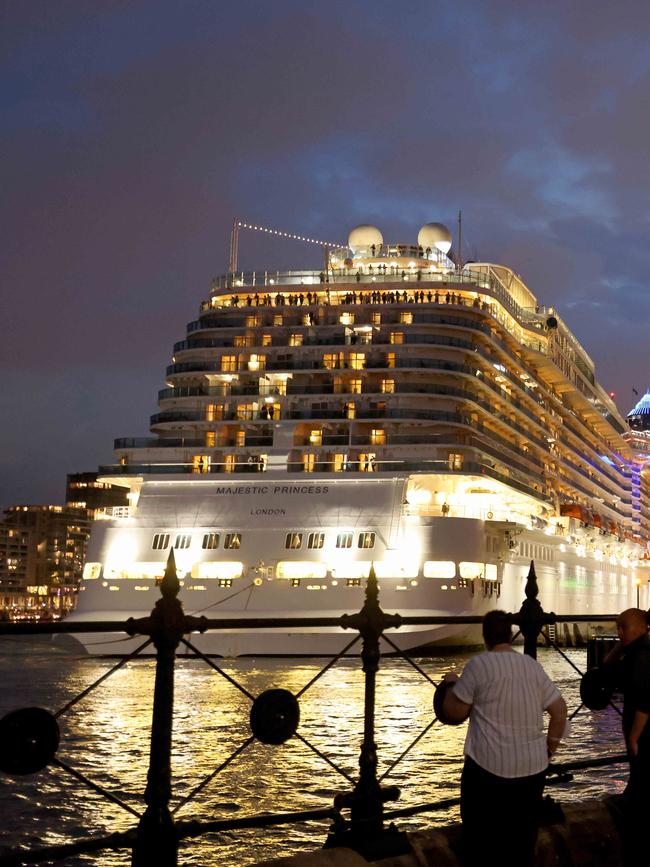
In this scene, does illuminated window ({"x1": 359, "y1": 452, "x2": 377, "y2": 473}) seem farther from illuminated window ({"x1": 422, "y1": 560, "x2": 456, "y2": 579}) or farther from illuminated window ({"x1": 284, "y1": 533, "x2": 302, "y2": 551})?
illuminated window ({"x1": 422, "y1": 560, "x2": 456, "y2": 579})

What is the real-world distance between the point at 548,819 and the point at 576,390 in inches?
3008

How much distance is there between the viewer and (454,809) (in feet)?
43.5

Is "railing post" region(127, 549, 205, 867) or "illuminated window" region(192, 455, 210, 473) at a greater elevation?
"illuminated window" region(192, 455, 210, 473)

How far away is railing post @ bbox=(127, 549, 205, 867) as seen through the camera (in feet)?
20.5

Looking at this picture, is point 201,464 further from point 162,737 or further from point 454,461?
point 162,737

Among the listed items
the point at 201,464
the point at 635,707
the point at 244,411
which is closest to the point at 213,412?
the point at 244,411

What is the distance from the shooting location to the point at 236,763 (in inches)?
686

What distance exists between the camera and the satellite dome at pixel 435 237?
65375mm

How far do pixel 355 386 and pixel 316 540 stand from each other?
9740mm

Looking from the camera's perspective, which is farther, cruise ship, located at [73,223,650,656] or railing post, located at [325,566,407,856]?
cruise ship, located at [73,223,650,656]

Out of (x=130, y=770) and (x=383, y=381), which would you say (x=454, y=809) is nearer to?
(x=130, y=770)

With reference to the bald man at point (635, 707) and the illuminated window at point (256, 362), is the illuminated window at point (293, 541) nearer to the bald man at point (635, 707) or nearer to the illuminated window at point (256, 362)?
the illuminated window at point (256, 362)

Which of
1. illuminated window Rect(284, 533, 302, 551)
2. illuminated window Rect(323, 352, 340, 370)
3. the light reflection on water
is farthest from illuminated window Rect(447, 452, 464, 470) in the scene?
the light reflection on water

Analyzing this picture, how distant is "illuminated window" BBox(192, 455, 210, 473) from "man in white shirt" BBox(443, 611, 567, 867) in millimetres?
44308
